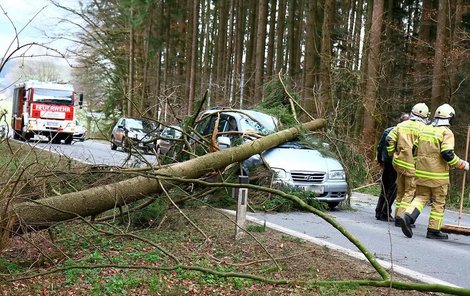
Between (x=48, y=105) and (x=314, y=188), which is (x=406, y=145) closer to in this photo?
(x=314, y=188)

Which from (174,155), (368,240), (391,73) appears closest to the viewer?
(368,240)

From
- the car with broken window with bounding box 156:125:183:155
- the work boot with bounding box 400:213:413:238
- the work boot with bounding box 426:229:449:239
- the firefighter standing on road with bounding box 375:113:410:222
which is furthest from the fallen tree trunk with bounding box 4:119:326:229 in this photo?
the work boot with bounding box 426:229:449:239

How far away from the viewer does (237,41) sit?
3008cm

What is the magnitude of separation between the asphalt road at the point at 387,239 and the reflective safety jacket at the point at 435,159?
2.91 ft

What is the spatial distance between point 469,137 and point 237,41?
23194 millimetres

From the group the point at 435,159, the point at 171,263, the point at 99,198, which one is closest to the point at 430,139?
the point at 435,159

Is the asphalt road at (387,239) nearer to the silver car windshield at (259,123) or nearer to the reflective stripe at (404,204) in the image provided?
the reflective stripe at (404,204)

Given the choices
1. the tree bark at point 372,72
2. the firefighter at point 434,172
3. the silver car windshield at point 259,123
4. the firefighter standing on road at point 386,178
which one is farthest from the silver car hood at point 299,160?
the tree bark at point 372,72

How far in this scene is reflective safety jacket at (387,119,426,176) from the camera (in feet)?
26.9

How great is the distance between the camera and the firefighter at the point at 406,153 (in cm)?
818

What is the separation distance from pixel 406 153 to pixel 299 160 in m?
1.88

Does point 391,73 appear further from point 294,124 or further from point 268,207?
point 268,207

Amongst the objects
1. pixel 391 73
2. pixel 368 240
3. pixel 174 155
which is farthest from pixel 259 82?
pixel 368 240

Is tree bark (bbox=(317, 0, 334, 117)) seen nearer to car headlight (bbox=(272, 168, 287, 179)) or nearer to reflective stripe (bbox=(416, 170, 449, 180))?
car headlight (bbox=(272, 168, 287, 179))
